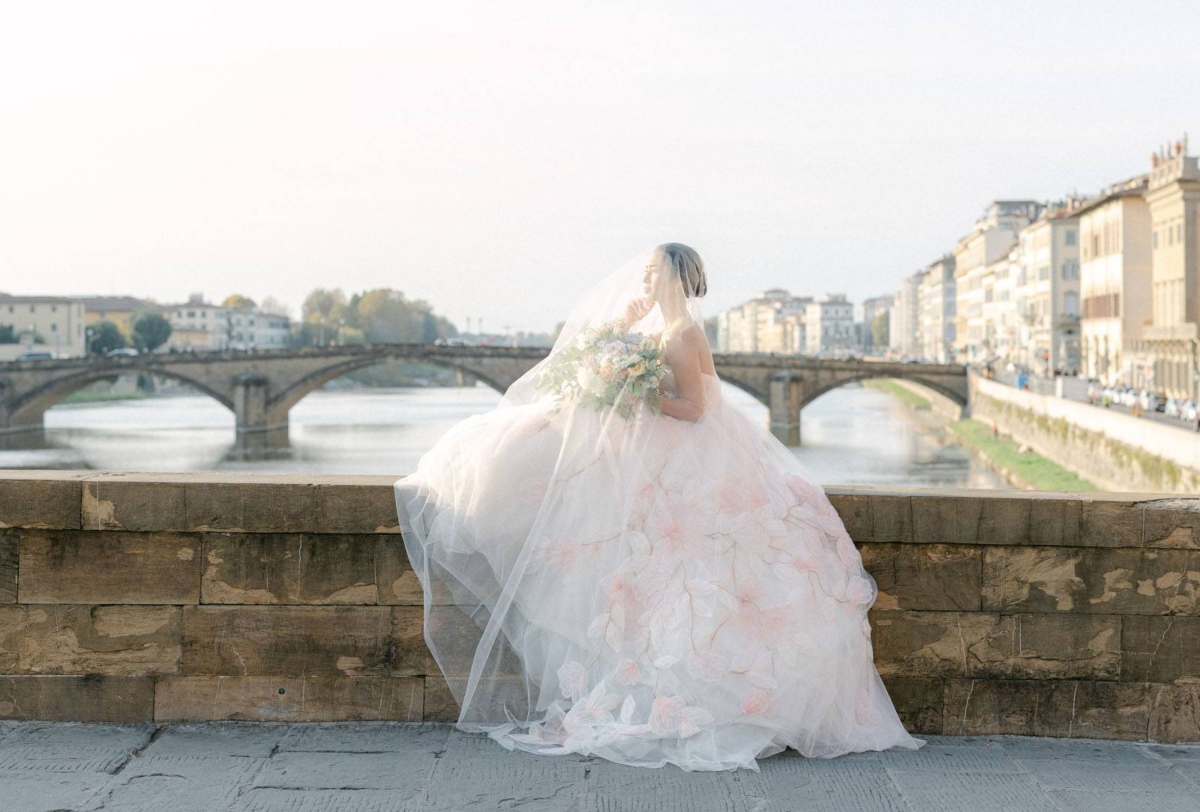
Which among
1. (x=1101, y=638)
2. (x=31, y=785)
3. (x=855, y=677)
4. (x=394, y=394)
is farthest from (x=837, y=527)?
(x=394, y=394)

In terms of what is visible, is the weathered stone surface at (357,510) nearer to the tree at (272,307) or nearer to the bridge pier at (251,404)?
the bridge pier at (251,404)

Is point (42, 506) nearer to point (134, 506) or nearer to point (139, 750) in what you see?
point (134, 506)

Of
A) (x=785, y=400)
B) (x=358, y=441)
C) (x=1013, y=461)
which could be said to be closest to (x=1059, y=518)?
(x=1013, y=461)

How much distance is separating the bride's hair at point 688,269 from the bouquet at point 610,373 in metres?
0.19

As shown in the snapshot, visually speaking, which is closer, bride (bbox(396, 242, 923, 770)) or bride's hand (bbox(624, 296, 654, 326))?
bride (bbox(396, 242, 923, 770))

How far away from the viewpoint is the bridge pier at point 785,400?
50406 millimetres

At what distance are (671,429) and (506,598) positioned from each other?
2.11 feet

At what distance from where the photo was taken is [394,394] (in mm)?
82125

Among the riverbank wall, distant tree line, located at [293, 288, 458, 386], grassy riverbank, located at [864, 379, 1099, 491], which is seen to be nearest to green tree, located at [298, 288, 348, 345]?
distant tree line, located at [293, 288, 458, 386]

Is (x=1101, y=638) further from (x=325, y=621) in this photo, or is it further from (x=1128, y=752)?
(x=325, y=621)

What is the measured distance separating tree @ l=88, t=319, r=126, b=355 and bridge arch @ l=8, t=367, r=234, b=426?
35.2 m

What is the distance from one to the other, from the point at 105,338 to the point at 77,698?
8888 centimetres

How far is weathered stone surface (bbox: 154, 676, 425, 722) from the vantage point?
152 inches

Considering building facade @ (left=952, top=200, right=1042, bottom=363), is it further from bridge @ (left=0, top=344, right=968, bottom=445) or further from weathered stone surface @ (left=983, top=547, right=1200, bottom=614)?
weathered stone surface @ (left=983, top=547, right=1200, bottom=614)
